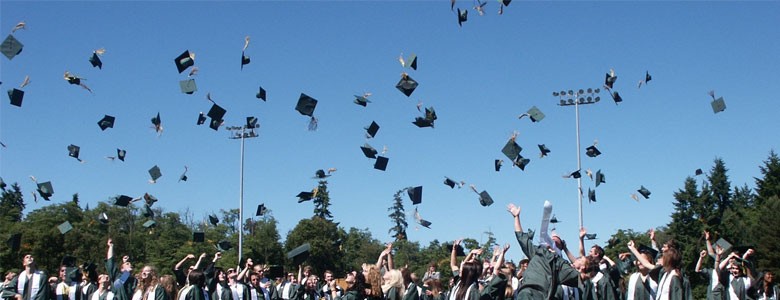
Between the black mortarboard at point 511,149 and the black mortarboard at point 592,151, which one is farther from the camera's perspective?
the black mortarboard at point 592,151

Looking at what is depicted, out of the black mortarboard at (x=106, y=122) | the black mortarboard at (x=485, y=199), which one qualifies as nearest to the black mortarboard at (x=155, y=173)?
the black mortarboard at (x=106, y=122)

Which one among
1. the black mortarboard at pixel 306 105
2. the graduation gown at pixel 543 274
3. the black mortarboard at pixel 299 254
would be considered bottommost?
the graduation gown at pixel 543 274

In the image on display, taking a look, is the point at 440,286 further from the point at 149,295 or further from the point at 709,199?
the point at 709,199

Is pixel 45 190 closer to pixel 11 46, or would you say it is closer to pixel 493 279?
pixel 11 46

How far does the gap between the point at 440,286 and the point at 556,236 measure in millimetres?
3703

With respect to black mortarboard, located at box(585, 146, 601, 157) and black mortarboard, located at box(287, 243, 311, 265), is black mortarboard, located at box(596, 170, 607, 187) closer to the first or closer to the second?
black mortarboard, located at box(585, 146, 601, 157)

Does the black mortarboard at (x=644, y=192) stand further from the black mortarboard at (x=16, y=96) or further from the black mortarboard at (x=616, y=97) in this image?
the black mortarboard at (x=16, y=96)

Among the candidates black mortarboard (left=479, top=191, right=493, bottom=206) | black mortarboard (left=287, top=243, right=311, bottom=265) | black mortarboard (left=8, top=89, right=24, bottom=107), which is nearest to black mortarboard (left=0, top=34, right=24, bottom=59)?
black mortarboard (left=8, top=89, right=24, bottom=107)

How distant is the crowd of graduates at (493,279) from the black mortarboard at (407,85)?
11.1 feet

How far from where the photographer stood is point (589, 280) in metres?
9.02

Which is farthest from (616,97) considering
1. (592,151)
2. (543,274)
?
(543,274)

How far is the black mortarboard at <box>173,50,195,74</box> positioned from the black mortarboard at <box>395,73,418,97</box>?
12.9ft

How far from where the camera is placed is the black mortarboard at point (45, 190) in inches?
672

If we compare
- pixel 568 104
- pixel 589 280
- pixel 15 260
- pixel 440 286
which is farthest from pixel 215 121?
pixel 15 260
